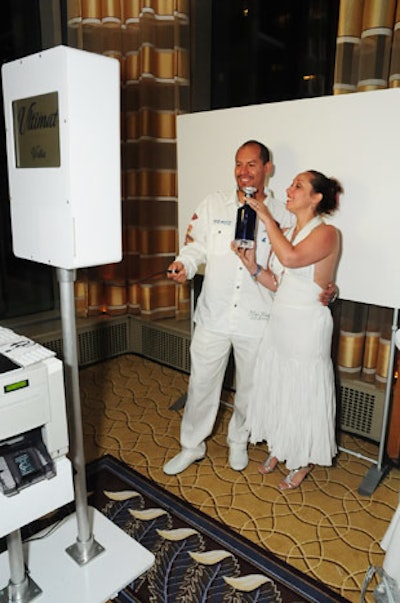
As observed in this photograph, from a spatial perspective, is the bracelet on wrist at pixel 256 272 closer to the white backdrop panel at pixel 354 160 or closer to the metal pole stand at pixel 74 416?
the white backdrop panel at pixel 354 160

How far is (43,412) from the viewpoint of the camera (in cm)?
125

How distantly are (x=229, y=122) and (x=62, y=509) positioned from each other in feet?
5.95

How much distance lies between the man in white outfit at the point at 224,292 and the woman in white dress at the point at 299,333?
2.9 inches

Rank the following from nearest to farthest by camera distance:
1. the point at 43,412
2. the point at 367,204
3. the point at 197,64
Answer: the point at 43,412, the point at 367,204, the point at 197,64

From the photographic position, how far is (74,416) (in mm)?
1527

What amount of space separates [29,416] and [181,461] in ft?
3.69

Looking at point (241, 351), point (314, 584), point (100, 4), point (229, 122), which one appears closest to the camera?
point (314, 584)

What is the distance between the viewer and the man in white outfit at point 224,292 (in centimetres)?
204

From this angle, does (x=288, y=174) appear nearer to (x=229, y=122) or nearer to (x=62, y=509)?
(x=229, y=122)

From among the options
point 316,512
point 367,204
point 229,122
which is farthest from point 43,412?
point 229,122

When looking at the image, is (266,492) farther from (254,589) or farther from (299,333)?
(299,333)

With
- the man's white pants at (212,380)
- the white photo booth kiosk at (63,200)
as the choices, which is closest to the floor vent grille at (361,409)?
the man's white pants at (212,380)

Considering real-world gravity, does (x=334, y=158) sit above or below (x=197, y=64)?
below

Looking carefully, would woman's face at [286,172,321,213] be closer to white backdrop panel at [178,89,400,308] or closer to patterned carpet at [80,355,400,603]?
Answer: white backdrop panel at [178,89,400,308]
